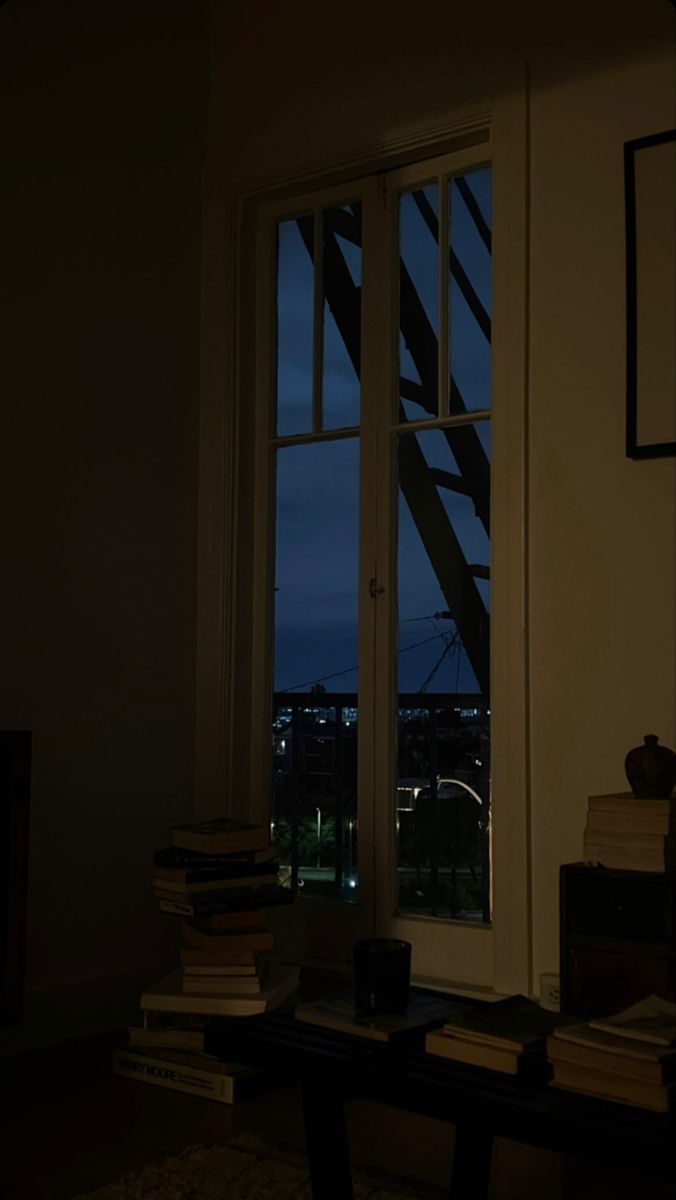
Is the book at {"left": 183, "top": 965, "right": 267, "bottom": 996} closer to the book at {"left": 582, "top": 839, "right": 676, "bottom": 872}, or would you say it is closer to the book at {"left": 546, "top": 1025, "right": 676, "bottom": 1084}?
the book at {"left": 582, "top": 839, "right": 676, "bottom": 872}

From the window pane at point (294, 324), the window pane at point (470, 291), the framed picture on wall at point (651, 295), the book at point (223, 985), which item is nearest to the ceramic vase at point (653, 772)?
the framed picture on wall at point (651, 295)

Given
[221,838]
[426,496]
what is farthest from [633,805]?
[426,496]

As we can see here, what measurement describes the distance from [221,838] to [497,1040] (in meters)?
1.59

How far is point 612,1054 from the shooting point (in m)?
1.52

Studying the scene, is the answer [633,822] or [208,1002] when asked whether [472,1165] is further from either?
[208,1002]

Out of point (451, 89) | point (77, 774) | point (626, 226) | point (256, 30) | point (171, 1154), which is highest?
point (256, 30)

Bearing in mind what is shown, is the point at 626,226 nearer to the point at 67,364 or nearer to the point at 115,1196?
the point at 67,364

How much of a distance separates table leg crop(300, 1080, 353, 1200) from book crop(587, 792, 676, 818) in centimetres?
107

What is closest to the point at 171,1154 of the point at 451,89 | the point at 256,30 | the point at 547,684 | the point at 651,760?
the point at 651,760

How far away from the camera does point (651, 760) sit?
109 inches

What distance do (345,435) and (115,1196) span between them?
2415 mm

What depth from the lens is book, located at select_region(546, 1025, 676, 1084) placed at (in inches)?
58.5

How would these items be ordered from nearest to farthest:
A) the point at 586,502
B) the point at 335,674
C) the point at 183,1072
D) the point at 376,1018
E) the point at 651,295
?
the point at 376,1018
the point at 183,1072
the point at 651,295
the point at 586,502
the point at 335,674

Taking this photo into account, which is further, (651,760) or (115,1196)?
(651,760)
